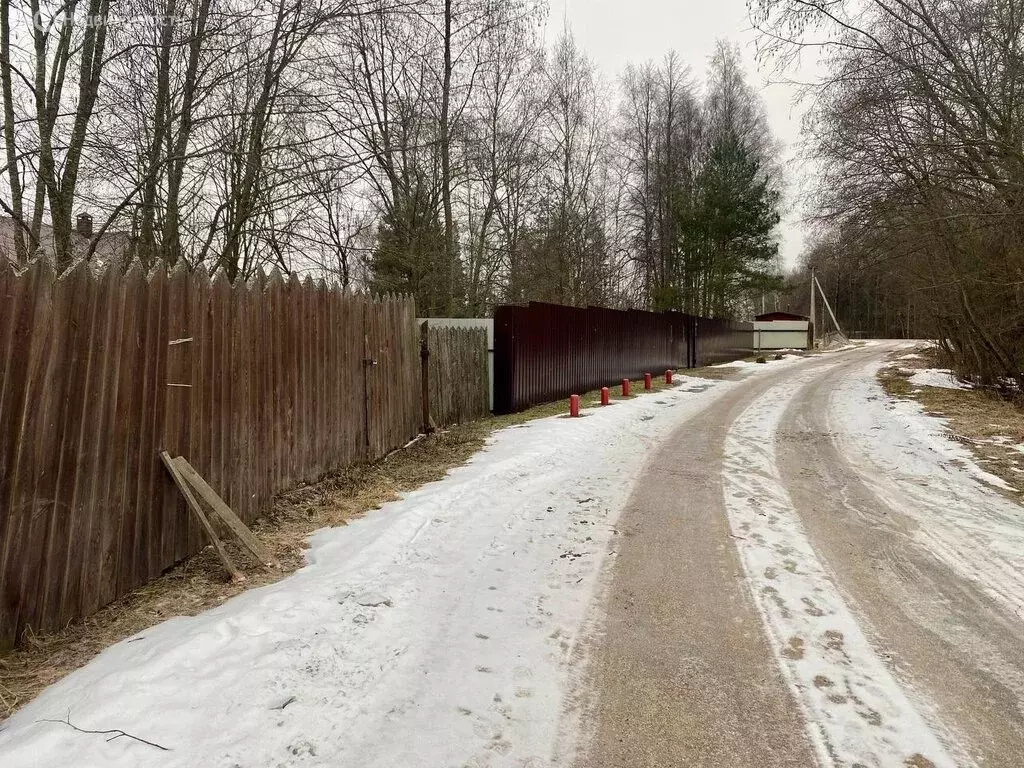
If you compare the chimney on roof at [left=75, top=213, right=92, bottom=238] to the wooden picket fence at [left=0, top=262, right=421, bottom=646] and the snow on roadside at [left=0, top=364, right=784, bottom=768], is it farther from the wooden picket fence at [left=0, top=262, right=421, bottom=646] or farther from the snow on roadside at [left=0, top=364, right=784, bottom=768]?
the snow on roadside at [left=0, top=364, right=784, bottom=768]

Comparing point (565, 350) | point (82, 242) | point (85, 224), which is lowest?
point (565, 350)

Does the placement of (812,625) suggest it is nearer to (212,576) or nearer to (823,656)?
(823,656)

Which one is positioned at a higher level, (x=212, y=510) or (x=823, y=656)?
(x=212, y=510)

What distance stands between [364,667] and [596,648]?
3.88 ft

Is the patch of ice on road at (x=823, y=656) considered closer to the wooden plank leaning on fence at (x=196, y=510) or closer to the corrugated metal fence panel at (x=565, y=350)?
the wooden plank leaning on fence at (x=196, y=510)

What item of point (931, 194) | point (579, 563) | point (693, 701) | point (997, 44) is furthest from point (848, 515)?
point (931, 194)

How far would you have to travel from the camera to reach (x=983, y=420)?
372 inches

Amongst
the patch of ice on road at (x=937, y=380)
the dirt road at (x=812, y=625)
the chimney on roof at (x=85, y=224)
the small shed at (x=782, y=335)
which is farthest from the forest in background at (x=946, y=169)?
the small shed at (x=782, y=335)

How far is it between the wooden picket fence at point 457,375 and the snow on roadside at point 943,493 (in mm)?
5883

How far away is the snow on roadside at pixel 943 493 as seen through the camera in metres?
4.06

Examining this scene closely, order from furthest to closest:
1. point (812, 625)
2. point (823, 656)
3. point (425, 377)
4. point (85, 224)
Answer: point (425, 377) < point (85, 224) < point (812, 625) < point (823, 656)

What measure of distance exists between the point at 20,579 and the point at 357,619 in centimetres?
160

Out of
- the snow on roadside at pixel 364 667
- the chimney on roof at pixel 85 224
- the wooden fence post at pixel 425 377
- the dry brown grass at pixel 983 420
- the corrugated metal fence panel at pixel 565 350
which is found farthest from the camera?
the corrugated metal fence panel at pixel 565 350

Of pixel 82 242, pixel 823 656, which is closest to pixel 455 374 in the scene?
pixel 82 242
